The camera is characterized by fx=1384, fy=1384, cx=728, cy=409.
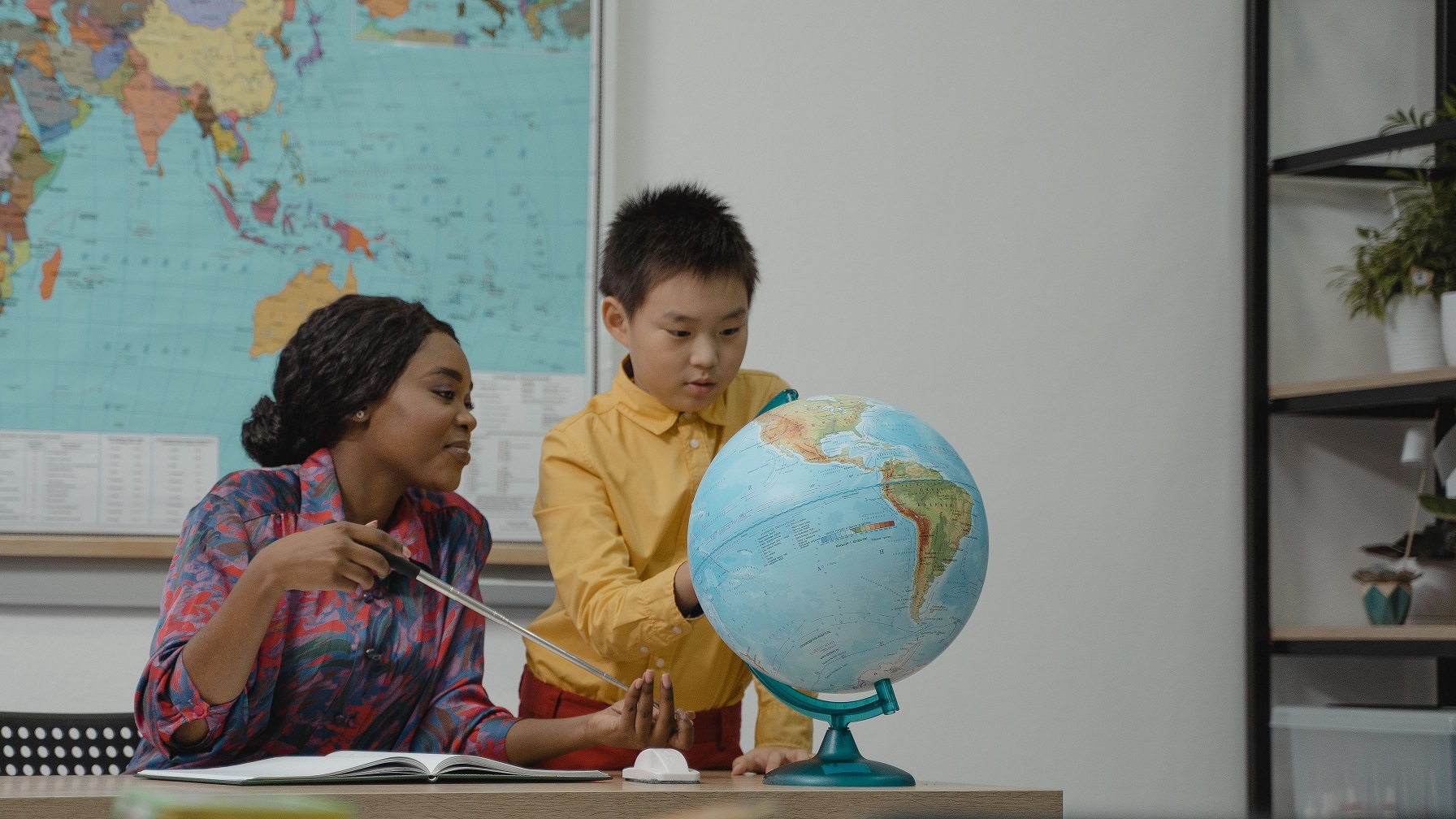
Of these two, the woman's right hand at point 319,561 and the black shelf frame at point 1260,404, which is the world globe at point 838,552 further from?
the black shelf frame at point 1260,404

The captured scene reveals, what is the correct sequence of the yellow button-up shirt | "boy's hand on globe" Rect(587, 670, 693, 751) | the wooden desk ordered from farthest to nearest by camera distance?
the yellow button-up shirt, "boy's hand on globe" Rect(587, 670, 693, 751), the wooden desk

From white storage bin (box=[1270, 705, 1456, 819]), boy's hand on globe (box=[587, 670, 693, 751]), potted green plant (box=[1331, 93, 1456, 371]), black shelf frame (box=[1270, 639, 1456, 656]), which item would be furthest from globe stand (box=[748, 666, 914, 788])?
potted green plant (box=[1331, 93, 1456, 371])

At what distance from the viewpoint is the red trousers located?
1.64 meters

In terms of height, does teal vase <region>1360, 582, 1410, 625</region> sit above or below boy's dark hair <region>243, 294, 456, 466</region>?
below

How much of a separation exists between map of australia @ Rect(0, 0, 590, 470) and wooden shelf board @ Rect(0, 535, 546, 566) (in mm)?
164

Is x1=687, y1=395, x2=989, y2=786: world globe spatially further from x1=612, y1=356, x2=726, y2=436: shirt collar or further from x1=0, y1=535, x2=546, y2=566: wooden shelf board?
x1=0, y1=535, x2=546, y2=566: wooden shelf board

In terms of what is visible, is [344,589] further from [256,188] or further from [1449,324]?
[1449,324]

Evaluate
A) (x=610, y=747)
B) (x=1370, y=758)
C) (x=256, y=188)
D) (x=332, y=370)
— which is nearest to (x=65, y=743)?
(x=332, y=370)

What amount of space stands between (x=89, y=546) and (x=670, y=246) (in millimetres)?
1109

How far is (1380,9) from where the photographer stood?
294cm

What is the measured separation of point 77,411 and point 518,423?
69 cm

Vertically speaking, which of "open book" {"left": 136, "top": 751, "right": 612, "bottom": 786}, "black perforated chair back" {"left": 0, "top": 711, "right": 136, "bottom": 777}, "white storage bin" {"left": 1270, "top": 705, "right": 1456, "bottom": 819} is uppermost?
"open book" {"left": 136, "top": 751, "right": 612, "bottom": 786}

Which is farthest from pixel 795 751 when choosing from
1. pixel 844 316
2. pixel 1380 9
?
pixel 1380 9

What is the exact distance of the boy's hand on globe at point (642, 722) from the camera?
4.39ft
